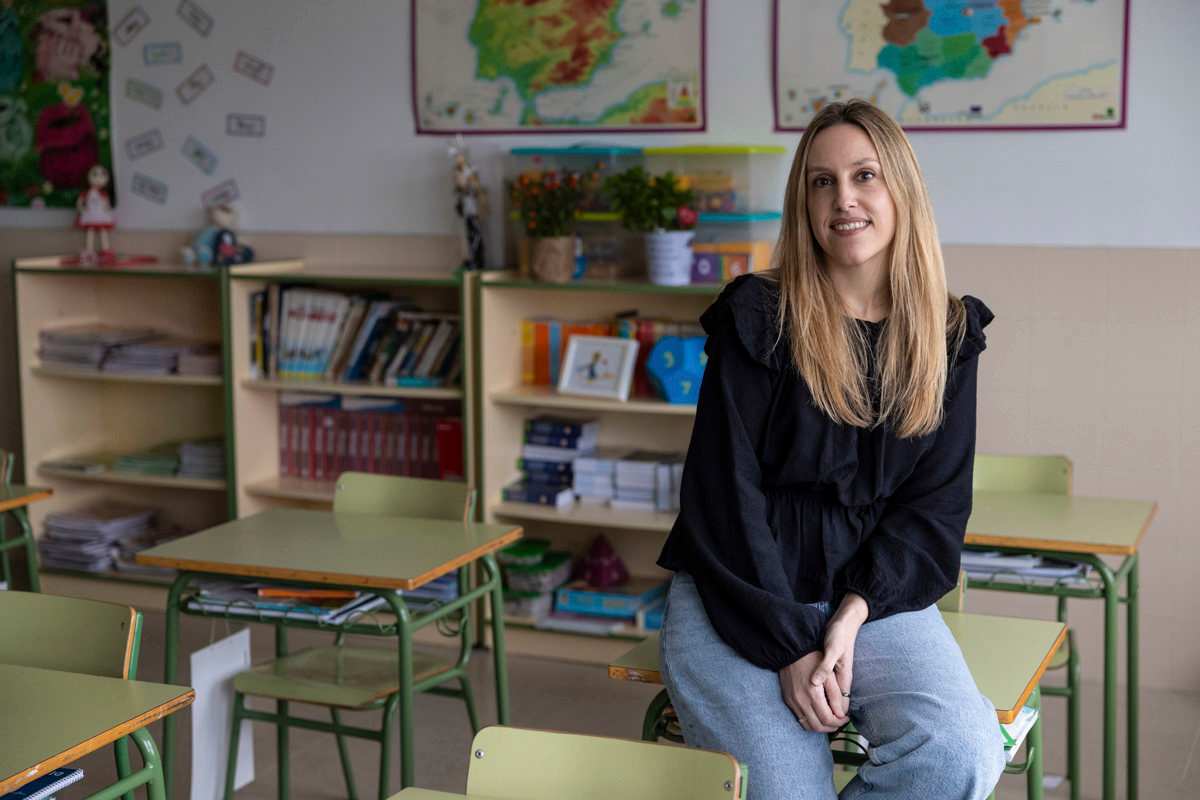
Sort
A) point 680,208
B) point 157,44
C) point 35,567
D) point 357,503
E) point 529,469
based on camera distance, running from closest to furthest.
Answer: point 357,503, point 35,567, point 680,208, point 529,469, point 157,44

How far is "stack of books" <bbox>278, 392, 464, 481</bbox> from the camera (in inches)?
190

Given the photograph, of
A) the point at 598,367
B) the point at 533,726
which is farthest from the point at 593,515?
the point at 533,726

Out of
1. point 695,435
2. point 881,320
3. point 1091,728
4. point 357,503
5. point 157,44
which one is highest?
point 157,44

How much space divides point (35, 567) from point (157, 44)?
2.21 metres

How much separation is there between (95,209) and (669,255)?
2.33 metres

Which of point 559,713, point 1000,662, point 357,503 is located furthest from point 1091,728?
point 357,503

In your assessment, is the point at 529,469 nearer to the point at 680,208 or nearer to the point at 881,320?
the point at 680,208

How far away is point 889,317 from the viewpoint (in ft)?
7.38

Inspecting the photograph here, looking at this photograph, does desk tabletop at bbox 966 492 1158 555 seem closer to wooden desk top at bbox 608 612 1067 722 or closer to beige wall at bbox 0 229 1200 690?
wooden desk top at bbox 608 612 1067 722

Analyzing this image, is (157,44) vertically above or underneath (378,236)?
above

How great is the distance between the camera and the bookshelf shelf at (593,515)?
437cm

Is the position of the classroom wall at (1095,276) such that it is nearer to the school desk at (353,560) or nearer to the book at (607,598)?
the book at (607,598)

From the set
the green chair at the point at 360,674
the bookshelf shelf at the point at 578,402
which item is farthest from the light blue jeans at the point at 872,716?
the bookshelf shelf at the point at 578,402

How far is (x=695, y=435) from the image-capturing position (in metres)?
2.22
